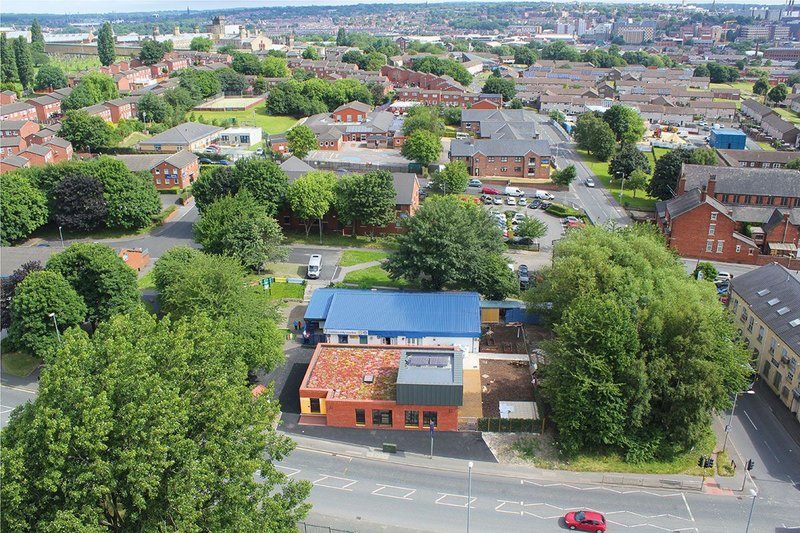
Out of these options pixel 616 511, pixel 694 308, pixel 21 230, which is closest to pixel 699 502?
pixel 616 511

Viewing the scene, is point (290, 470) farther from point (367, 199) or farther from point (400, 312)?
point (367, 199)

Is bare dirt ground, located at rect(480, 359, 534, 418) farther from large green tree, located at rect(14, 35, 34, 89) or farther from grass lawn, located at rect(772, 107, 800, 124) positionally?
large green tree, located at rect(14, 35, 34, 89)

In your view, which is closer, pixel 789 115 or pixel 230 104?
pixel 230 104

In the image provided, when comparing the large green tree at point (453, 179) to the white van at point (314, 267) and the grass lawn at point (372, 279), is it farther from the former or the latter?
the white van at point (314, 267)

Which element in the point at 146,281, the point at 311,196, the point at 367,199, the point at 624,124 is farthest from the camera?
the point at 624,124

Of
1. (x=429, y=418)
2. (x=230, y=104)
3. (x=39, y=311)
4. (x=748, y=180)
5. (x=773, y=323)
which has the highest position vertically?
(x=230, y=104)

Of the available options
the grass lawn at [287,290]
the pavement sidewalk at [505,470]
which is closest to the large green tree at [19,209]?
the grass lawn at [287,290]

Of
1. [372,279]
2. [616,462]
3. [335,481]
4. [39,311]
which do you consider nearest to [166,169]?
[372,279]

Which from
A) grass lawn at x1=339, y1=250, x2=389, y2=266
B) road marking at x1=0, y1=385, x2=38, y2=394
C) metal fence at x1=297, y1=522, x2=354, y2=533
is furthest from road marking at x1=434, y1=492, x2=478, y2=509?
grass lawn at x1=339, y1=250, x2=389, y2=266
